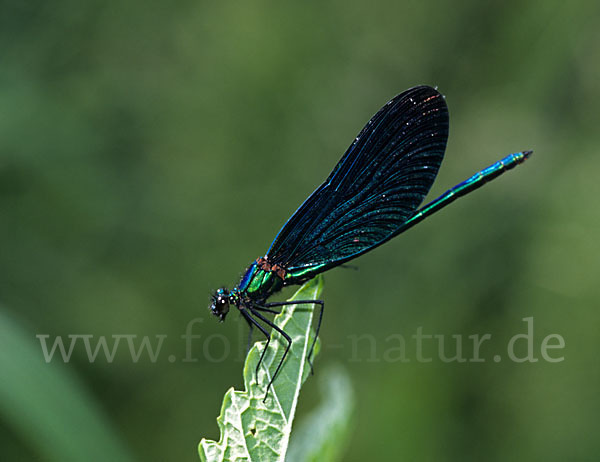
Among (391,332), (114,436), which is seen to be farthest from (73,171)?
(391,332)

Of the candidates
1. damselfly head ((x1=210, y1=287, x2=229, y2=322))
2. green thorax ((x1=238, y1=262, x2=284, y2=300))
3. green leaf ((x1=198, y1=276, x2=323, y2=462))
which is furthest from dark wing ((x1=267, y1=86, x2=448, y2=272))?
green leaf ((x1=198, y1=276, x2=323, y2=462))

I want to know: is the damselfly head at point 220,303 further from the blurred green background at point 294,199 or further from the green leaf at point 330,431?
the blurred green background at point 294,199

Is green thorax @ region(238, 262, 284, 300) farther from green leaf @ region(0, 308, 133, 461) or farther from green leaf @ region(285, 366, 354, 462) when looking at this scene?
green leaf @ region(0, 308, 133, 461)

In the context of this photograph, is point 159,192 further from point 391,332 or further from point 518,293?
point 518,293

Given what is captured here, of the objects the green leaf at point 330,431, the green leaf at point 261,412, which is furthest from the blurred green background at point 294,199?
the green leaf at point 261,412

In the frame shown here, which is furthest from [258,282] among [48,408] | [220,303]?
[48,408]

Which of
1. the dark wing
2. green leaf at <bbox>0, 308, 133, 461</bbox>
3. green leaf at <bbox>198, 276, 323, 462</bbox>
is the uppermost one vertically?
the dark wing
